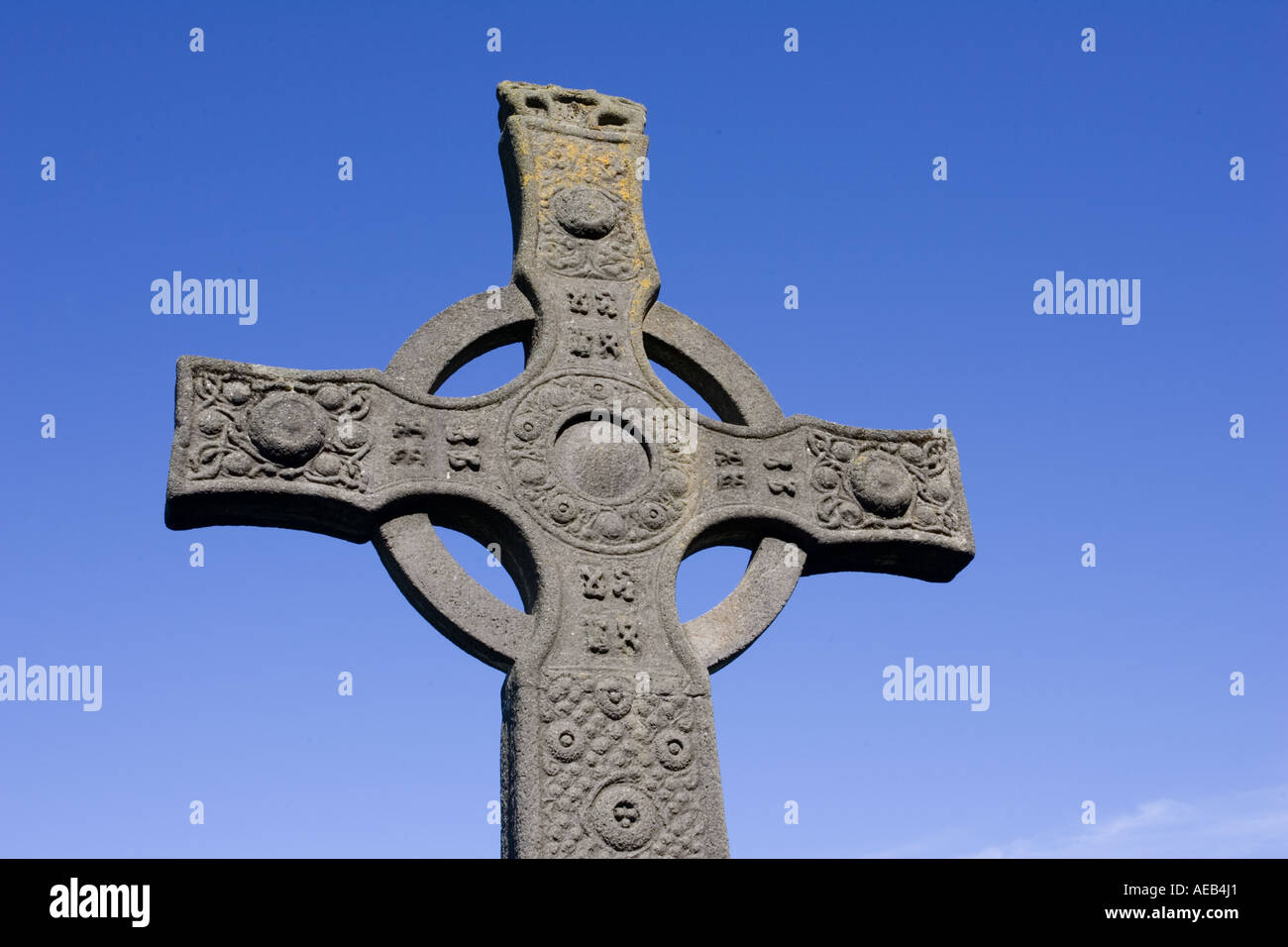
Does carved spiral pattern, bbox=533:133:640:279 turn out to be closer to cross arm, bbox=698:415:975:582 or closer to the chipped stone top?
the chipped stone top

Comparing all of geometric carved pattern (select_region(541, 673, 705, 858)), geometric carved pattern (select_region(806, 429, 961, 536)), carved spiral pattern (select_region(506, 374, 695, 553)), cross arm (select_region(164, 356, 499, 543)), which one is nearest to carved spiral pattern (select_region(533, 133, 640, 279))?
carved spiral pattern (select_region(506, 374, 695, 553))

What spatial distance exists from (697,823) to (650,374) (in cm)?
187

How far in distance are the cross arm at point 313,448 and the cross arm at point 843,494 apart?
1.00m

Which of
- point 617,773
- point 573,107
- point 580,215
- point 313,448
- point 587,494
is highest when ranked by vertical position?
point 573,107

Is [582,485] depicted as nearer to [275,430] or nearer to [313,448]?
[313,448]

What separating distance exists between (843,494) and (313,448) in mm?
2192

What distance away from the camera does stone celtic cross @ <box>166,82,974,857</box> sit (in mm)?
5520

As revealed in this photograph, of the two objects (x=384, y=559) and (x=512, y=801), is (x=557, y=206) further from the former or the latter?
(x=512, y=801)

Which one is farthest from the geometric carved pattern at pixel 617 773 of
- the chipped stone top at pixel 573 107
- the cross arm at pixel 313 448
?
the chipped stone top at pixel 573 107

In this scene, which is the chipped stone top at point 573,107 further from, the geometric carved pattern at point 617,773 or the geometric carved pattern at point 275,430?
the geometric carved pattern at point 617,773

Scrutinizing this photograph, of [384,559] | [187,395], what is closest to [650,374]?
[384,559]

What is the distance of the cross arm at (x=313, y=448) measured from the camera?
570cm

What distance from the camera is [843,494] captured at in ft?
21.2

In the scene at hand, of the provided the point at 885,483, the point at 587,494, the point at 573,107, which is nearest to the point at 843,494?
the point at 885,483
